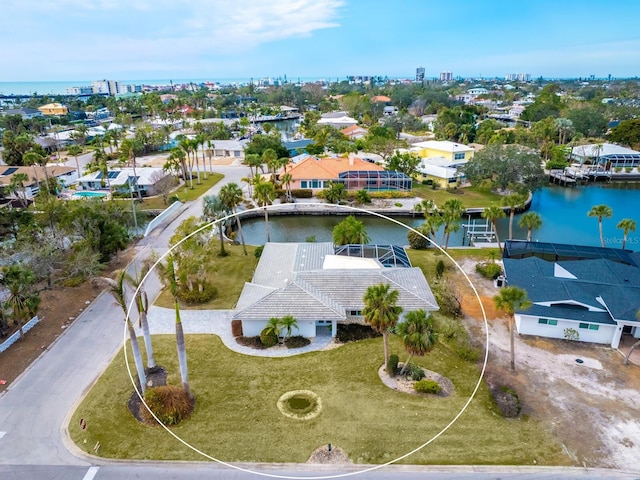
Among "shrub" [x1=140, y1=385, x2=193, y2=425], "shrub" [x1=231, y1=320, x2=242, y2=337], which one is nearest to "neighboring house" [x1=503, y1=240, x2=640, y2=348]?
"shrub" [x1=231, y1=320, x2=242, y2=337]

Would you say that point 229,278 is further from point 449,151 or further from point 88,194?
point 449,151

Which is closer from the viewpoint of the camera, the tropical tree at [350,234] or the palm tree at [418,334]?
the palm tree at [418,334]

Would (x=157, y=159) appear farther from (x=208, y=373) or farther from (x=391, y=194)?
(x=208, y=373)

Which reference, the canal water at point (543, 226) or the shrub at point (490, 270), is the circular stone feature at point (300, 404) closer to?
the shrub at point (490, 270)

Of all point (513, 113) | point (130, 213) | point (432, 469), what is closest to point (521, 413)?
point (432, 469)

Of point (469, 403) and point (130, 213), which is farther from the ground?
point (130, 213)

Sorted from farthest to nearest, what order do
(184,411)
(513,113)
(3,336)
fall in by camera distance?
(513,113) < (3,336) < (184,411)

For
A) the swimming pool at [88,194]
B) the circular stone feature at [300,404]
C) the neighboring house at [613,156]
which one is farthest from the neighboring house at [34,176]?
the neighboring house at [613,156]
